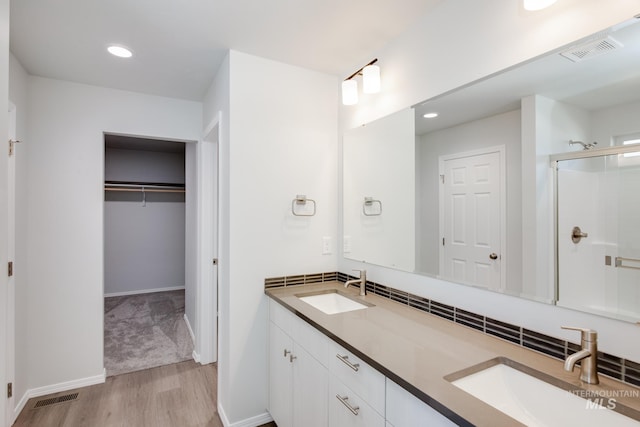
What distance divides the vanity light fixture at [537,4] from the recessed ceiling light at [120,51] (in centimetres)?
229

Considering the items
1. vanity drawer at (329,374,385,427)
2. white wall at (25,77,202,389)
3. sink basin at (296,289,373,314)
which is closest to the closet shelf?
white wall at (25,77,202,389)

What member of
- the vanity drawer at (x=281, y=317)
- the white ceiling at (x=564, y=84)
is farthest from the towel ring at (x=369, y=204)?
the vanity drawer at (x=281, y=317)

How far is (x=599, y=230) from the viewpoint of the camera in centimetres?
109

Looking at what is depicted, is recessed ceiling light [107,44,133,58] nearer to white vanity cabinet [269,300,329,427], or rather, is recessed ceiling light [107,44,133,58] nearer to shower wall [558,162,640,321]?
white vanity cabinet [269,300,329,427]

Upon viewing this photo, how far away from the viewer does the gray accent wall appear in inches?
217

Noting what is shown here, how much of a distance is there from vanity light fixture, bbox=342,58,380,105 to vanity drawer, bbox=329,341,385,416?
1543 millimetres

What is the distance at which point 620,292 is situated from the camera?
1.04 m

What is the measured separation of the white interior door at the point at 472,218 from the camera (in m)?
1.42

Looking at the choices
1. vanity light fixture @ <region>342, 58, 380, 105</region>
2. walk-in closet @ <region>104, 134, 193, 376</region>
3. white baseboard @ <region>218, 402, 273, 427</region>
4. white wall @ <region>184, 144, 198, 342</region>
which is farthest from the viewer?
walk-in closet @ <region>104, 134, 193, 376</region>

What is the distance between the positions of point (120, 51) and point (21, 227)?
151 cm

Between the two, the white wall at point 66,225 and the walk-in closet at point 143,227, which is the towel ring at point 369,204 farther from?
the walk-in closet at point 143,227

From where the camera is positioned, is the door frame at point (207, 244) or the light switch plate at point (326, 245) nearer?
the light switch plate at point (326, 245)

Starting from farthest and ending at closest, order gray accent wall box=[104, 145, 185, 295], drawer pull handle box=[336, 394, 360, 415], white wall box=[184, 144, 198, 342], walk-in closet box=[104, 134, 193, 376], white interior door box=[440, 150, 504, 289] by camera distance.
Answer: gray accent wall box=[104, 145, 185, 295]
walk-in closet box=[104, 134, 193, 376]
white wall box=[184, 144, 198, 342]
white interior door box=[440, 150, 504, 289]
drawer pull handle box=[336, 394, 360, 415]

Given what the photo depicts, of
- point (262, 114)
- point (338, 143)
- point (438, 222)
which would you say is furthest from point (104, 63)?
point (438, 222)
